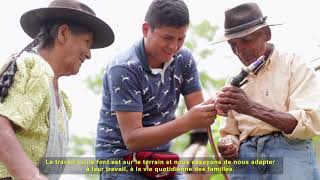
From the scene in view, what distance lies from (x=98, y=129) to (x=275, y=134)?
1.02 meters

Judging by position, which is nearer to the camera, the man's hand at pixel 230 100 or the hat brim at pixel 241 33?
the man's hand at pixel 230 100

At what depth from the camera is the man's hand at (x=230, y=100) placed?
9.83ft

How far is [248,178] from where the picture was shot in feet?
11.0

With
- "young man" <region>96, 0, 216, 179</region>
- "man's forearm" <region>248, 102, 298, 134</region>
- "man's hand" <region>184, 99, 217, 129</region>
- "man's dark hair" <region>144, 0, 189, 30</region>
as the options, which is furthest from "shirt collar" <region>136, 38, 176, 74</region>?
"man's forearm" <region>248, 102, 298, 134</region>

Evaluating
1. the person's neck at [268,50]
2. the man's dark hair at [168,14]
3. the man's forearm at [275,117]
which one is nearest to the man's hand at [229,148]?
the man's forearm at [275,117]

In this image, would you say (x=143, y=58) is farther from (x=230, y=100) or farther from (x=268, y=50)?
(x=268, y=50)

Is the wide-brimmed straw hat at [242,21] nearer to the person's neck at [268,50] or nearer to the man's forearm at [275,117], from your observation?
the person's neck at [268,50]

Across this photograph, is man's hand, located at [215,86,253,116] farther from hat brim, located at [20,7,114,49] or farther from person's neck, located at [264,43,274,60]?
hat brim, located at [20,7,114,49]

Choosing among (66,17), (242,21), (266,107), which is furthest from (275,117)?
(66,17)

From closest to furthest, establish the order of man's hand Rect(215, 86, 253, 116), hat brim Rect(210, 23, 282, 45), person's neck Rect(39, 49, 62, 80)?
person's neck Rect(39, 49, 62, 80) → man's hand Rect(215, 86, 253, 116) → hat brim Rect(210, 23, 282, 45)

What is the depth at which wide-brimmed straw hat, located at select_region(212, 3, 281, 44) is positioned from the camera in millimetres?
3334

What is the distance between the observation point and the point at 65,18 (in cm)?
285

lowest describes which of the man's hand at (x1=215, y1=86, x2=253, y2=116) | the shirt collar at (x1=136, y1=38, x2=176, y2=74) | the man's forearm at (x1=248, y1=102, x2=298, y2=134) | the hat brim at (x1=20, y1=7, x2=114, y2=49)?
the man's forearm at (x1=248, y1=102, x2=298, y2=134)

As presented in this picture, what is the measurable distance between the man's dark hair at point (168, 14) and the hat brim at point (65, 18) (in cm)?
25
